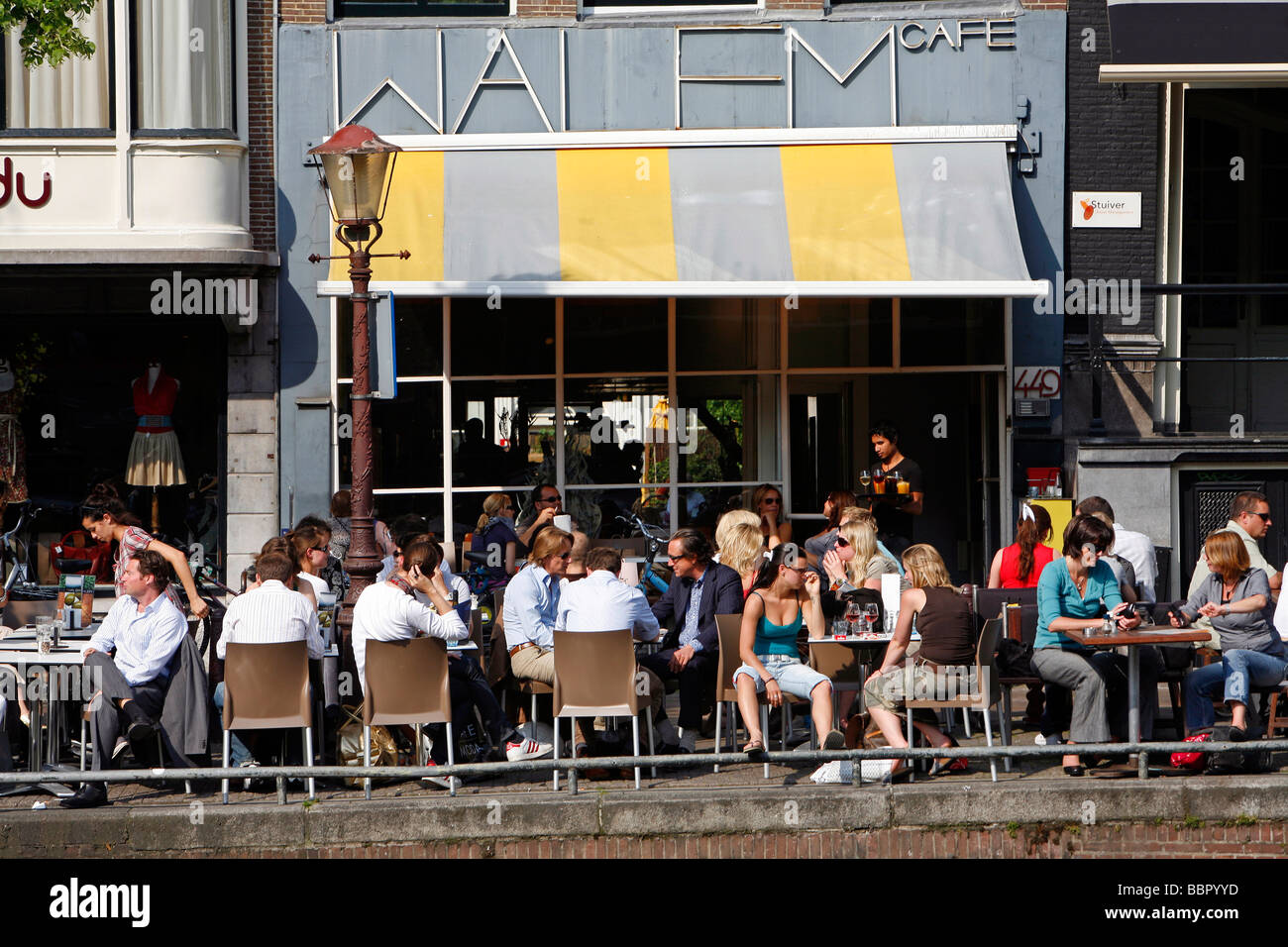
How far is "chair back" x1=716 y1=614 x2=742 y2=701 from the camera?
8.86m

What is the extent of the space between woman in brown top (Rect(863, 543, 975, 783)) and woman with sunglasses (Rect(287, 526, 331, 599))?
3833 mm

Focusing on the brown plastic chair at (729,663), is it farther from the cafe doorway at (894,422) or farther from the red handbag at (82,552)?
the red handbag at (82,552)

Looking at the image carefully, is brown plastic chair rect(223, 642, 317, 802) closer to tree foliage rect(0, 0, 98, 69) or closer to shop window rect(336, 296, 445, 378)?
tree foliage rect(0, 0, 98, 69)

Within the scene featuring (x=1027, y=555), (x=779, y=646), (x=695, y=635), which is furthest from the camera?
(x=1027, y=555)

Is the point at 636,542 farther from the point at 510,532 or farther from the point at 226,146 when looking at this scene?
the point at 226,146

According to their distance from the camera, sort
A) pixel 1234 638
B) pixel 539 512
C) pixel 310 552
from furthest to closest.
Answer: pixel 539 512, pixel 310 552, pixel 1234 638

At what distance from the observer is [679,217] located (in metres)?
13.0

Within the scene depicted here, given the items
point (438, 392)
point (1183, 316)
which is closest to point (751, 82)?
point (438, 392)

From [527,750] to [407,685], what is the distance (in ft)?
3.34

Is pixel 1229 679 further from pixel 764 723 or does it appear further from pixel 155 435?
pixel 155 435

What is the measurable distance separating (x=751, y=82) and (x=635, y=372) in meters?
2.85

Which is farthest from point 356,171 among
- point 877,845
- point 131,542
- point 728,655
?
point 877,845

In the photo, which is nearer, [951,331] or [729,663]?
[729,663]

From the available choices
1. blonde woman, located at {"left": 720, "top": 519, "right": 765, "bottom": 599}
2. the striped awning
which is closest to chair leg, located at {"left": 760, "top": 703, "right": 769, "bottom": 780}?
blonde woman, located at {"left": 720, "top": 519, "right": 765, "bottom": 599}
